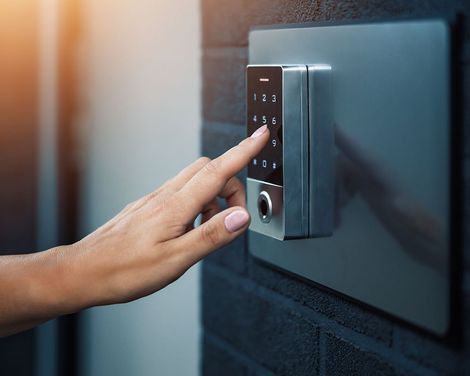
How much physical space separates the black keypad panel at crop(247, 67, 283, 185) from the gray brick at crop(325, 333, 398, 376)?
17 centimetres

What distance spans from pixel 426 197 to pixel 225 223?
173 millimetres

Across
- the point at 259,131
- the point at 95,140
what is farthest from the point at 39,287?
the point at 95,140

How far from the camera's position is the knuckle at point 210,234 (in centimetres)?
68

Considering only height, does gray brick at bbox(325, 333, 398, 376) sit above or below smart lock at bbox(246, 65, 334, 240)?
below

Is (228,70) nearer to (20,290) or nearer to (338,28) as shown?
(338,28)

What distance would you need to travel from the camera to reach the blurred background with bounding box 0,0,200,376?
3.80 ft

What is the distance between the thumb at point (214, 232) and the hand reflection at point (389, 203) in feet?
0.35

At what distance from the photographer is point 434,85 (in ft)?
1.99

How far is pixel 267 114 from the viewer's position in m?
0.75

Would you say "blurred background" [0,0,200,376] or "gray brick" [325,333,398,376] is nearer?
"gray brick" [325,333,398,376]

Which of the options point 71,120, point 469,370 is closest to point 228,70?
point 469,370

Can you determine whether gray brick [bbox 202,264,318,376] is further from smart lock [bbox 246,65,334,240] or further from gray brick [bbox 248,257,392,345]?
smart lock [bbox 246,65,334,240]

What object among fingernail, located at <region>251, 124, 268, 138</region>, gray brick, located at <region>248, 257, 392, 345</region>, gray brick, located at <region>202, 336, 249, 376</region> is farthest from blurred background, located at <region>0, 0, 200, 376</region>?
fingernail, located at <region>251, 124, 268, 138</region>

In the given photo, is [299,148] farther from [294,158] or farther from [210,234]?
[210,234]
